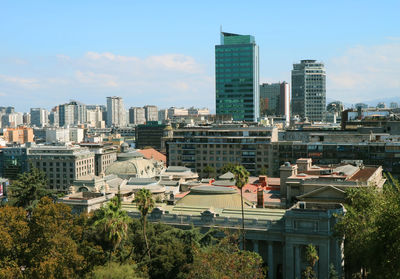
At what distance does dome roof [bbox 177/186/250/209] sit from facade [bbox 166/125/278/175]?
74.6 meters

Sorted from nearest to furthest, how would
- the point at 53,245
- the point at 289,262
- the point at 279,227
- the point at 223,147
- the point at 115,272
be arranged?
the point at 115,272 → the point at 53,245 → the point at 289,262 → the point at 279,227 → the point at 223,147

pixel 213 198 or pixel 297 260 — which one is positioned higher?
pixel 213 198

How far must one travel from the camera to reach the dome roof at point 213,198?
89.3 meters

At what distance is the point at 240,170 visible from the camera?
240ft

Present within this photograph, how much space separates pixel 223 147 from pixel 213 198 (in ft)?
271

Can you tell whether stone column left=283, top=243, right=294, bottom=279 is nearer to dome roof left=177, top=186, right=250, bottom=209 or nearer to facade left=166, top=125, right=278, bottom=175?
dome roof left=177, top=186, right=250, bottom=209

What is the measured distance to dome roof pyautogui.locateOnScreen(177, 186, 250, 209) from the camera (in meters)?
89.3

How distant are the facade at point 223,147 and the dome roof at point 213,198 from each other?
245ft

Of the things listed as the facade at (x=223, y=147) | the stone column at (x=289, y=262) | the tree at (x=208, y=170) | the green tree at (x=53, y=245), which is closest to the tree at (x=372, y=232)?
the stone column at (x=289, y=262)

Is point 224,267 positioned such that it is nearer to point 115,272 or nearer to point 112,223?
point 115,272

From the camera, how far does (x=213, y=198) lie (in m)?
91.3

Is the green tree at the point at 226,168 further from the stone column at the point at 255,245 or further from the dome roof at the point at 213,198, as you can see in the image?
the stone column at the point at 255,245

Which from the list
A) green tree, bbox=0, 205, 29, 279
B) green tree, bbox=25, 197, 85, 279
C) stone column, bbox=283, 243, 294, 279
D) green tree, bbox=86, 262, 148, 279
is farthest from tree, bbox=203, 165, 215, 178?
green tree, bbox=86, 262, 148, 279

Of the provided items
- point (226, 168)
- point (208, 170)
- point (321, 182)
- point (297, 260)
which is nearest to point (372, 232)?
point (297, 260)
